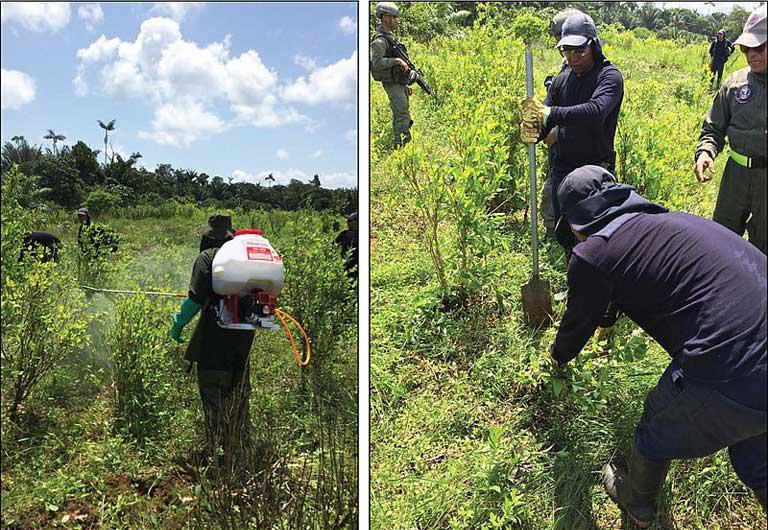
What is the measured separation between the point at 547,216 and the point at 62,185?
8.99ft

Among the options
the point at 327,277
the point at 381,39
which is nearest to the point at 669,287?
the point at 327,277

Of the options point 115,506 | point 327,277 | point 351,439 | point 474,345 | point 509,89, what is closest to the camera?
point 115,506

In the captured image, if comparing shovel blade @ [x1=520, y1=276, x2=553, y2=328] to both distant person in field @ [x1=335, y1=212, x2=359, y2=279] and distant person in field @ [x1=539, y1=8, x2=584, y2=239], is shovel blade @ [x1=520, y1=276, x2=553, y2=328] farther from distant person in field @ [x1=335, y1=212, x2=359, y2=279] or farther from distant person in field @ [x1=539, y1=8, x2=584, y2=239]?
distant person in field @ [x1=335, y1=212, x2=359, y2=279]

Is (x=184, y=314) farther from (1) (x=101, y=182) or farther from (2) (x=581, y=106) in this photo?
(2) (x=581, y=106)

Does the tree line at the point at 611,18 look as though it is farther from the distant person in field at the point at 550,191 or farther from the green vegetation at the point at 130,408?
the green vegetation at the point at 130,408

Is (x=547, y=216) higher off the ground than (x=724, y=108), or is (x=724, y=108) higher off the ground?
(x=724, y=108)

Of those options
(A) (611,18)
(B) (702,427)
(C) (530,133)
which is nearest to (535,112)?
(C) (530,133)

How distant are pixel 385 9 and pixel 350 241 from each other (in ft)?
4.75

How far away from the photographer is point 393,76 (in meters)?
4.33

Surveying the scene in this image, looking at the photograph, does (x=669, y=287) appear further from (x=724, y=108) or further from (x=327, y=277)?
(x=327, y=277)

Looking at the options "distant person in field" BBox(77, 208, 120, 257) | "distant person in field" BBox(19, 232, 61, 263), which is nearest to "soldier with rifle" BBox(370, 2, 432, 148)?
"distant person in field" BBox(77, 208, 120, 257)

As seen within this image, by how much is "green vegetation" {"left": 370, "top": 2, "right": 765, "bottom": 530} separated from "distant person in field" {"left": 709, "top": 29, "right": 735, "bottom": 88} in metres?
0.18

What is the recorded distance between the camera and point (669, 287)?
1.84 metres

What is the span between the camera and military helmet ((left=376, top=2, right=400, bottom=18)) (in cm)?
353
